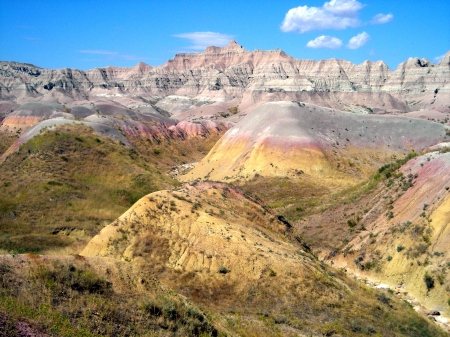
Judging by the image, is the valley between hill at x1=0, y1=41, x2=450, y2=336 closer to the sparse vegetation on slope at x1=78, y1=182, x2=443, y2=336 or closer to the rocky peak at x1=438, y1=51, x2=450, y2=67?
the sparse vegetation on slope at x1=78, y1=182, x2=443, y2=336

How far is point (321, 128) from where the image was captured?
53.0 m

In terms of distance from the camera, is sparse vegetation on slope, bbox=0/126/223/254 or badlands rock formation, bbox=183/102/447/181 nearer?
sparse vegetation on slope, bbox=0/126/223/254

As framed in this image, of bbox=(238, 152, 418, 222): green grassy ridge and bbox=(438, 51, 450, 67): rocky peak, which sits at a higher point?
bbox=(438, 51, 450, 67): rocky peak

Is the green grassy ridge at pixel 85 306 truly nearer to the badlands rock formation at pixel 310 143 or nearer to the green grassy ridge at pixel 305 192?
the green grassy ridge at pixel 305 192

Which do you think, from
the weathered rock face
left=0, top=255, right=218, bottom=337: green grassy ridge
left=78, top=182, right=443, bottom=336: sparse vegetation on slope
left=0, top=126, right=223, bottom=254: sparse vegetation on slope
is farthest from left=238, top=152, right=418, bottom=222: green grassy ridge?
the weathered rock face

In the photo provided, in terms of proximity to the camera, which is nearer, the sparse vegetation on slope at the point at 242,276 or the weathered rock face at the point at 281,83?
the sparse vegetation on slope at the point at 242,276

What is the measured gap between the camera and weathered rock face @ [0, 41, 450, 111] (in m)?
141

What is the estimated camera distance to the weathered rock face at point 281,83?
140625 millimetres

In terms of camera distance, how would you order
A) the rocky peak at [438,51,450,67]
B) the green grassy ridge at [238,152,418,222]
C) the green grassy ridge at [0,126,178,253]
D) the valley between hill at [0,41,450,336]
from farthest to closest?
the rocky peak at [438,51,450,67] → the green grassy ridge at [238,152,418,222] → the green grassy ridge at [0,126,178,253] → the valley between hill at [0,41,450,336]

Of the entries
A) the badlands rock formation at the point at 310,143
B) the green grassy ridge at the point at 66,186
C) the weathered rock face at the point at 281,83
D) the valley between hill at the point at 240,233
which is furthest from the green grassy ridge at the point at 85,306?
the weathered rock face at the point at 281,83

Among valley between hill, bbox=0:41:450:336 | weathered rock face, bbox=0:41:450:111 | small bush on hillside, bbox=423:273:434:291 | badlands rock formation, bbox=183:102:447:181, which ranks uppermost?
weathered rock face, bbox=0:41:450:111

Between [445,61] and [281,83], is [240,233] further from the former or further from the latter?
[445,61]

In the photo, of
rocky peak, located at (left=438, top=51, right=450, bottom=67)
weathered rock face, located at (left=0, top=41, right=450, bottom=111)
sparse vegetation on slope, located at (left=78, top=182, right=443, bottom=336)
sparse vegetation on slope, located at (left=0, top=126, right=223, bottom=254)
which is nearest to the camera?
sparse vegetation on slope, located at (left=78, top=182, right=443, bottom=336)

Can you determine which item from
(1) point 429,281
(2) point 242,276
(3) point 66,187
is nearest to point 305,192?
(3) point 66,187
